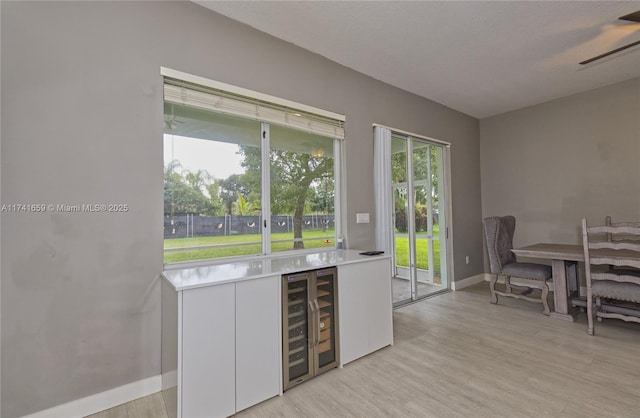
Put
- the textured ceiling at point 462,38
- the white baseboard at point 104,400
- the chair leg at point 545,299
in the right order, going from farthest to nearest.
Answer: the chair leg at point 545,299, the textured ceiling at point 462,38, the white baseboard at point 104,400

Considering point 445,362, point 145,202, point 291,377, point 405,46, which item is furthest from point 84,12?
point 445,362

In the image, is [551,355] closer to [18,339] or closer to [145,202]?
[145,202]

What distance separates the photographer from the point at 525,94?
422 cm

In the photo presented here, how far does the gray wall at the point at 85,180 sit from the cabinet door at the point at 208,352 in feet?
2.01

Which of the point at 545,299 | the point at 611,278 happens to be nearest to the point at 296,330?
the point at 611,278

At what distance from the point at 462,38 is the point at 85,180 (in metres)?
3.41

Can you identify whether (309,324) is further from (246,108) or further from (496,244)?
(496,244)

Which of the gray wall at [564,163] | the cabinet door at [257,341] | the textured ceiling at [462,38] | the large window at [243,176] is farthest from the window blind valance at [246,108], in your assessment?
the gray wall at [564,163]

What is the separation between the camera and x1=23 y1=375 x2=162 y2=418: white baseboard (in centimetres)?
174

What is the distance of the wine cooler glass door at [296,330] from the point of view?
202 cm

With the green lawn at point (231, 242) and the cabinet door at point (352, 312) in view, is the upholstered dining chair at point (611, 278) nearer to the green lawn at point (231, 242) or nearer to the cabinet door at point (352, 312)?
the cabinet door at point (352, 312)

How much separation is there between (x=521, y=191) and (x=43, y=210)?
5936 mm

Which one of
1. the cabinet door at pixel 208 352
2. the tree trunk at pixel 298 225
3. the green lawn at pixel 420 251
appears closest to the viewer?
the cabinet door at pixel 208 352

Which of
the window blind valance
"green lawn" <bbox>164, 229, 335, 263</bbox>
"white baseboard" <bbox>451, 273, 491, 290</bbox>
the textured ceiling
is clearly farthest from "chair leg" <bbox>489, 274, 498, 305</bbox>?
the window blind valance
